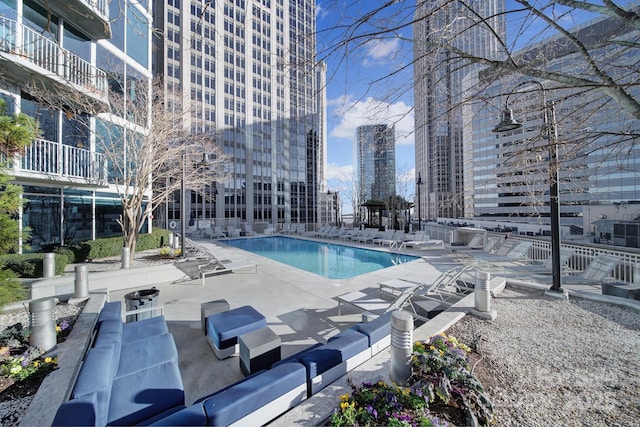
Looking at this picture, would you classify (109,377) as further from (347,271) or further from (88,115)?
(88,115)

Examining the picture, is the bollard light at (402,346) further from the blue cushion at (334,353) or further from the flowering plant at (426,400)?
the blue cushion at (334,353)

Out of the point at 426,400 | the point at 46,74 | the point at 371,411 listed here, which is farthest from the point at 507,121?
the point at 46,74

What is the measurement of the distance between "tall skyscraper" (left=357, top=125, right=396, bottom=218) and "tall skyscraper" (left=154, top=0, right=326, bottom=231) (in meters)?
9.70

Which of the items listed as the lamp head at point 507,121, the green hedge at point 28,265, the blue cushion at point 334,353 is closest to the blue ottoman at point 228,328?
the blue cushion at point 334,353

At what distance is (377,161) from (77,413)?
4379 centimetres

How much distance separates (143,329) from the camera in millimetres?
3865

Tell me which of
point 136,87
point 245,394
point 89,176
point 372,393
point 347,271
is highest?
point 136,87

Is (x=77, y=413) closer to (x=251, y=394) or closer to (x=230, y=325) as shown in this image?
(x=251, y=394)

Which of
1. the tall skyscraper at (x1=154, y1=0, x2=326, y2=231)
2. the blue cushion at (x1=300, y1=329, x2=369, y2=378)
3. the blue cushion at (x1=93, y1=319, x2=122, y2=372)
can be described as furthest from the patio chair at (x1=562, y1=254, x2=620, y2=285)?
the tall skyscraper at (x1=154, y1=0, x2=326, y2=231)

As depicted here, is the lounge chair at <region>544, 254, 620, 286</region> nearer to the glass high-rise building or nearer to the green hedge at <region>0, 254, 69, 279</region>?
the glass high-rise building

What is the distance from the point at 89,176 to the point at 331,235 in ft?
50.5

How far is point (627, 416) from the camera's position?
2.37 metres

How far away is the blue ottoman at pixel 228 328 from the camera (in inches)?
151

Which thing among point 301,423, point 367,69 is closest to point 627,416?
point 301,423
